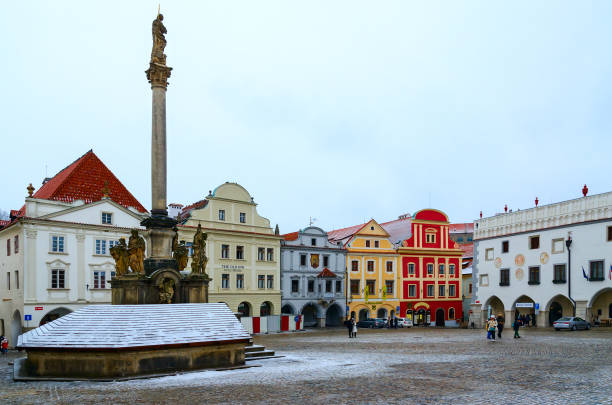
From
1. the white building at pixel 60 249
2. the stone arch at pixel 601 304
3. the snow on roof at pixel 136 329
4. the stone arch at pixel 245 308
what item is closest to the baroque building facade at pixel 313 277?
the stone arch at pixel 245 308

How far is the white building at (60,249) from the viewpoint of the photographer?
123 ft

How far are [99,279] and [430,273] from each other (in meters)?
34.0

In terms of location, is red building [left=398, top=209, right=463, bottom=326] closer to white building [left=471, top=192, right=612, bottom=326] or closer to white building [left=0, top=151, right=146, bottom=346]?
white building [left=471, top=192, right=612, bottom=326]

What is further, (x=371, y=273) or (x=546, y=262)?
(x=371, y=273)

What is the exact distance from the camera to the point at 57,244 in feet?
127

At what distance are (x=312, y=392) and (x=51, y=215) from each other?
30147 mm

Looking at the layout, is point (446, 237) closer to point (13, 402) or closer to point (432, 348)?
point (432, 348)

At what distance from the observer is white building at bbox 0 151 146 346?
3759 centimetres

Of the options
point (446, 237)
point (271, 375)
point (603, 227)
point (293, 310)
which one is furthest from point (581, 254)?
point (271, 375)

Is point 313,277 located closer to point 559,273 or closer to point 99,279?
point 99,279

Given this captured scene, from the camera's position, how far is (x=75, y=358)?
54.5 ft

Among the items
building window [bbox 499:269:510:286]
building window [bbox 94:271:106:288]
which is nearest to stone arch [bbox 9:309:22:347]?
building window [bbox 94:271:106:288]

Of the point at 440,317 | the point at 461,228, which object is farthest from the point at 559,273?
the point at 461,228

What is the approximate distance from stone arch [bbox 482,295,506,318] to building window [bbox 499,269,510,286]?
5.63 feet
